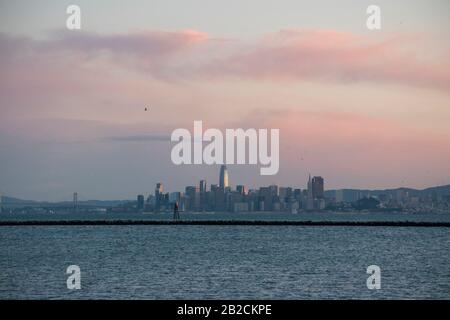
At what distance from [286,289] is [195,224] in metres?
144

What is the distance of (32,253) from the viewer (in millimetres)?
79375

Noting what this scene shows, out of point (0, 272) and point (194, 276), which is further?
point (0, 272)

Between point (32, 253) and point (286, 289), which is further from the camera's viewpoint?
point (32, 253)

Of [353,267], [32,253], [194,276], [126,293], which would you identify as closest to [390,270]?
[353,267]

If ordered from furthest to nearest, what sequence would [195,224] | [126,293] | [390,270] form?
[195,224] → [390,270] → [126,293]
